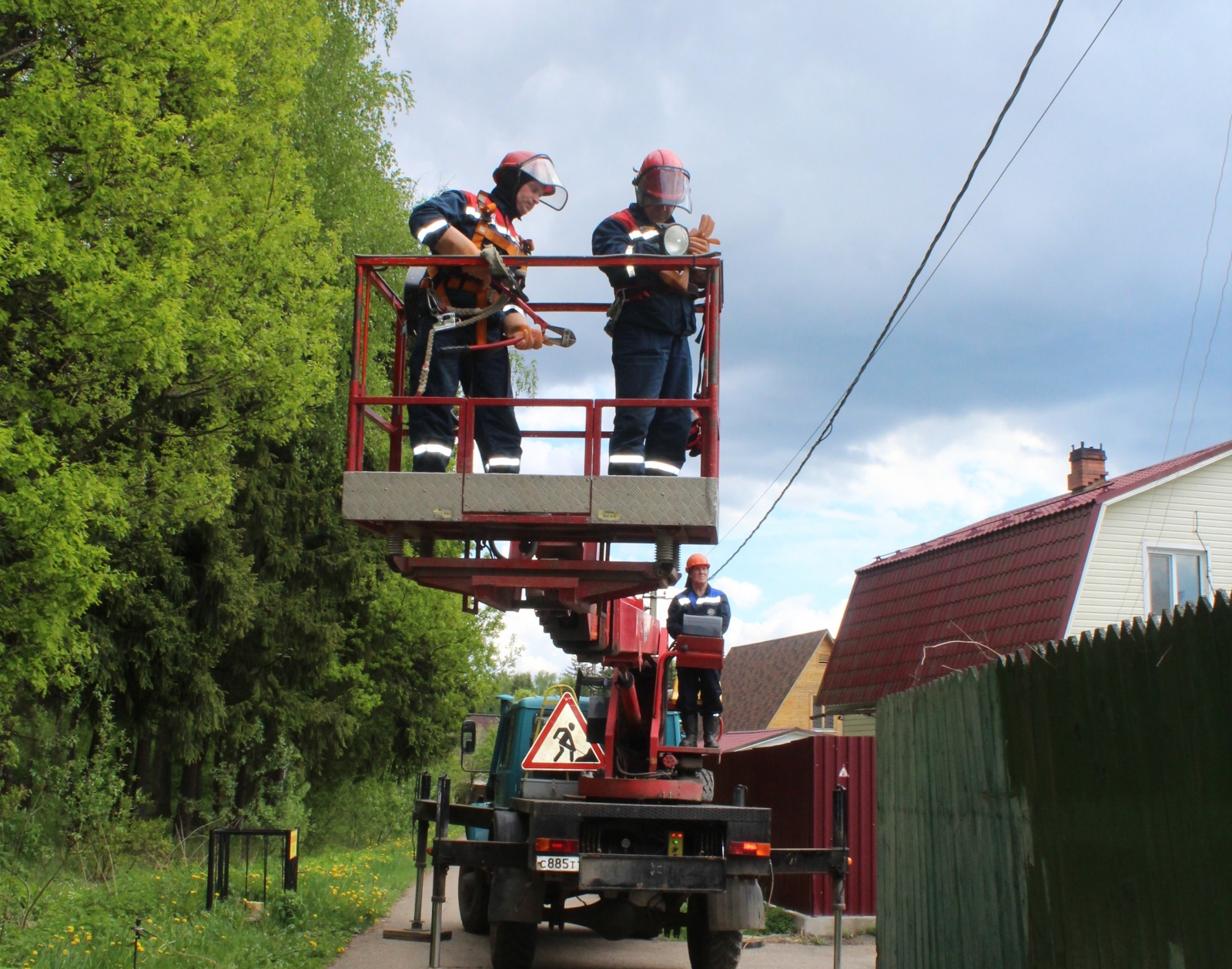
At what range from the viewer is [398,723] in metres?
24.6

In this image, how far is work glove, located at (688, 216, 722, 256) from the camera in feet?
23.4

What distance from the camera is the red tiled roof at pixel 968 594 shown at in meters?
17.7

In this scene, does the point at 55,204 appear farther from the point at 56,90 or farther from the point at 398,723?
the point at 398,723

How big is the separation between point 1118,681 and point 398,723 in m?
21.2

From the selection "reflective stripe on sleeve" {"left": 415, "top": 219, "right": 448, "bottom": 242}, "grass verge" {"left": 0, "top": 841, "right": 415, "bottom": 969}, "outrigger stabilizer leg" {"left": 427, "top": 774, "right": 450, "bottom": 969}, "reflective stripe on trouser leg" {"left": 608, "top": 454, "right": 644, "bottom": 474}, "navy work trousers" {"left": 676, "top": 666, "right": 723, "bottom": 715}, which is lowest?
"grass verge" {"left": 0, "top": 841, "right": 415, "bottom": 969}

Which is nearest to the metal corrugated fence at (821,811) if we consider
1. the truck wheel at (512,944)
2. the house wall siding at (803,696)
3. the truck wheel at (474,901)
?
the truck wheel at (474,901)

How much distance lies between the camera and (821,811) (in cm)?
1362

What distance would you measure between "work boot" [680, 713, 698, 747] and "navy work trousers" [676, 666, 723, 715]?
1.3 inches

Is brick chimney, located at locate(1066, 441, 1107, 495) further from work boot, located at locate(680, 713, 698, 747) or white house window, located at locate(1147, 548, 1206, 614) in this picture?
work boot, located at locate(680, 713, 698, 747)

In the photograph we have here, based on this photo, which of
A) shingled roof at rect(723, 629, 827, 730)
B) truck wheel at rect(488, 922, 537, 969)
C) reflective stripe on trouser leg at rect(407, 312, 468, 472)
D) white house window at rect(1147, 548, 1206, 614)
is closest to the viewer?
reflective stripe on trouser leg at rect(407, 312, 468, 472)

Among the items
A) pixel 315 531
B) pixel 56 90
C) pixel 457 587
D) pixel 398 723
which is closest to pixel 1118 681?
pixel 457 587

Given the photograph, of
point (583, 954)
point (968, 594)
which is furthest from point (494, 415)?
point (968, 594)

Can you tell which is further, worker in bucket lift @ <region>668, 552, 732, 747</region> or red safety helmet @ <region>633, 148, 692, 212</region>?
worker in bucket lift @ <region>668, 552, 732, 747</region>

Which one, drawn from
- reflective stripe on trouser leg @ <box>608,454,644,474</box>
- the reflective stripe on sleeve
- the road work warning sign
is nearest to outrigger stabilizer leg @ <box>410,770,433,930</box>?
the road work warning sign
